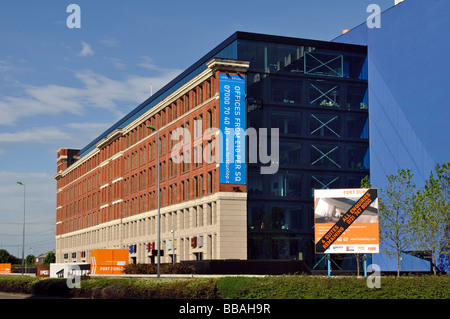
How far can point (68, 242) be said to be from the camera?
143 metres

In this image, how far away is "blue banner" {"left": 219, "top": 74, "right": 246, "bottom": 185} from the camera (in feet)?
219

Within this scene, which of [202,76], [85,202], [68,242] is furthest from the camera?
[68,242]

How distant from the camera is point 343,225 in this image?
41.8 metres

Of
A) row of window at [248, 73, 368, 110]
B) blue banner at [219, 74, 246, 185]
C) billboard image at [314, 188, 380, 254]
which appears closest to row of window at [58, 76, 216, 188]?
blue banner at [219, 74, 246, 185]

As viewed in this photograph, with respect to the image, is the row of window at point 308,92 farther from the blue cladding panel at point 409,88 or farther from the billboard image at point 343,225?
the billboard image at point 343,225

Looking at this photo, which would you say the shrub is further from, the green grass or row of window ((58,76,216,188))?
the green grass

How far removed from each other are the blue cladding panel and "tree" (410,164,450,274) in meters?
7.77

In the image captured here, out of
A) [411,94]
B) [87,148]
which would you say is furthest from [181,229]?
[87,148]

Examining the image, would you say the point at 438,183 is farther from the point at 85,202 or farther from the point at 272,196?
the point at 85,202

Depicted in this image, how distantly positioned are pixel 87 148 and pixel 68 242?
21306 mm

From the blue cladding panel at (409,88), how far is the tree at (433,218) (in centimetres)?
777

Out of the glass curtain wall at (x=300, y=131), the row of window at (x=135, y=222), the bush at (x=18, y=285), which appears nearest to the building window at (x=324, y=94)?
the glass curtain wall at (x=300, y=131)

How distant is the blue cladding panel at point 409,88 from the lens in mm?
63719

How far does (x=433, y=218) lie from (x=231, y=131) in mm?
21982
